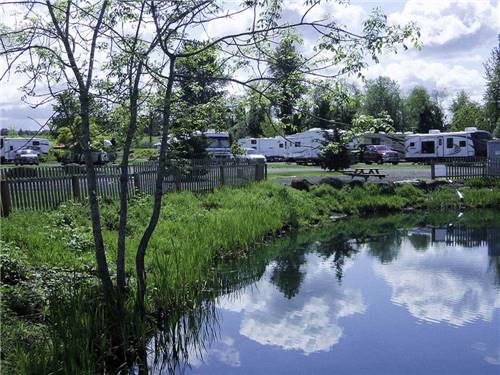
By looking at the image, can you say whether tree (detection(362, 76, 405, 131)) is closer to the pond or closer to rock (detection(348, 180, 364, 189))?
rock (detection(348, 180, 364, 189))

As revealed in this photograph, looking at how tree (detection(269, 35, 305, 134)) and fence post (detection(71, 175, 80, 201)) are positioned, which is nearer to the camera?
tree (detection(269, 35, 305, 134))

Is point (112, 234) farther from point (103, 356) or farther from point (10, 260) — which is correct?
point (103, 356)

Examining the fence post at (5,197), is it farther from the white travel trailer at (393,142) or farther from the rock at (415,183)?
the white travel trailer at (393,142)

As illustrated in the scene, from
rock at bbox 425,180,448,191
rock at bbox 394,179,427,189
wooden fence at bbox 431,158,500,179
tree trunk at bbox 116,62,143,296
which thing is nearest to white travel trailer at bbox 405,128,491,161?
wooden fence at bbox 431,158,500,179

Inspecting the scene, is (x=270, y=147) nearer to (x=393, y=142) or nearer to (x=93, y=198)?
(x=393, y=142)

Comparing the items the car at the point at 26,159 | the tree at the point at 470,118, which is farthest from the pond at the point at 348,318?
the tree at the point at 470,118

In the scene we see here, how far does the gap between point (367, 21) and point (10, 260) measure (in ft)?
17.2

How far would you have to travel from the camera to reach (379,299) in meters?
8.57

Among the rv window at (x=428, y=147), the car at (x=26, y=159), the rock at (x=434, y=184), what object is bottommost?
the rock at (x=434, y=184)

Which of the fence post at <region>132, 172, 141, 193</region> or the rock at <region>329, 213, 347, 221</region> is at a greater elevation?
the fence post at <region>132, 172, 141, 193</region>

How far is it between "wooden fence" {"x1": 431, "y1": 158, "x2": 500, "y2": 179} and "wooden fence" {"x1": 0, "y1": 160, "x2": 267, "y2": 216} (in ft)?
30.1

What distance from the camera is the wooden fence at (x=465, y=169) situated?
2252 centimetres

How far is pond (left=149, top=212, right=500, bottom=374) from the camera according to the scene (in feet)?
20.2

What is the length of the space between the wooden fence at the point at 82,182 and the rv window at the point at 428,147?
71.1 ft
